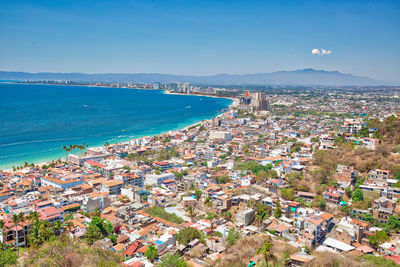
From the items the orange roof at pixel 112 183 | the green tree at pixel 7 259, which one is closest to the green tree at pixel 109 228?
the green tree at pixel 7 259

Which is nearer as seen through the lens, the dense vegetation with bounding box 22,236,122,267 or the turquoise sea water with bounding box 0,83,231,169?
the dense vegetation with bounding box 22,236,122,267

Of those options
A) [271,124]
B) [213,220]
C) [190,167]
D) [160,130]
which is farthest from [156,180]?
[271,124]

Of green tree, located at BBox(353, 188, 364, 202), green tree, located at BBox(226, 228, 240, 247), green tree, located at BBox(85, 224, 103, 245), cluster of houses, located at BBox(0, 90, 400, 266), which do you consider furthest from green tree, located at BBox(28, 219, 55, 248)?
green tree, located at BBox(353, 188, 364, 202)

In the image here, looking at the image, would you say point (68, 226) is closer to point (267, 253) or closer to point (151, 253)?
point (151, 253)

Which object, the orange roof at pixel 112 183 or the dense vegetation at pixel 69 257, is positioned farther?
the orange roof at pixel 112 183

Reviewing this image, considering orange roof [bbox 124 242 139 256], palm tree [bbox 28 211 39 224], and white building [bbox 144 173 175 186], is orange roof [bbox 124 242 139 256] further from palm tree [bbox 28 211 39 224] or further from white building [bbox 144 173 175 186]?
white building [bbox 144 173 175 186]

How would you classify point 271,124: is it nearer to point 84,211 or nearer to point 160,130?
point 160,130

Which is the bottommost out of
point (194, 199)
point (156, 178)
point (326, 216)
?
point (194, 199)

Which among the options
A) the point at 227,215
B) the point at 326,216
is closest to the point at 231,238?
the point at 227,215

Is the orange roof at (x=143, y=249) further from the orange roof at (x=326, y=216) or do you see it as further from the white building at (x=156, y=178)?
the orange roof at (x=326, y=216)
